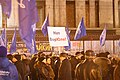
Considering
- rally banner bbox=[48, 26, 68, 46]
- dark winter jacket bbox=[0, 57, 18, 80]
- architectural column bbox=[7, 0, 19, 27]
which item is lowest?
A: dark winter jacket bbox=[0, 57, 18, 80]

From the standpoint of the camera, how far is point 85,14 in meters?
33.5

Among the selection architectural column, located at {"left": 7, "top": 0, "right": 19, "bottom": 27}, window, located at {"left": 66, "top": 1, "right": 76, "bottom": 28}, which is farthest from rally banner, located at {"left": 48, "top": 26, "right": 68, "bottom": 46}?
window, located at {"left": 66, "top": 1, "right": 76, "bottom": 28}

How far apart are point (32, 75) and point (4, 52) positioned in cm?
539

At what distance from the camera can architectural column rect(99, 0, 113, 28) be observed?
33.3 m

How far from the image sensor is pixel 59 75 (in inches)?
496

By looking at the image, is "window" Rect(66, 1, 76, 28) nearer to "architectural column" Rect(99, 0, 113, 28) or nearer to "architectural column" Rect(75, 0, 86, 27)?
"architectural column" Rect(75, 0, 86, 27)

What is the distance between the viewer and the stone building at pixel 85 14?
32844 mm

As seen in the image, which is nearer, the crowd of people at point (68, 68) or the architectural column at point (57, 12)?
the crowd of people at point (68, 68)

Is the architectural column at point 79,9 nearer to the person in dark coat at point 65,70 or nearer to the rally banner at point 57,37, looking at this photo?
the rally banner at point 57,37

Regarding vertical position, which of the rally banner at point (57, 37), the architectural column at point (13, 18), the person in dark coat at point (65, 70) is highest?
the architectural column at point (13, 18)

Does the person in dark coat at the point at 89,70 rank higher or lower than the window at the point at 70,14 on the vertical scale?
lower

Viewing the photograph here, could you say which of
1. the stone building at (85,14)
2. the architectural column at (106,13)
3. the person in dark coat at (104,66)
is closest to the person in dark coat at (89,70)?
the person in dark coat at (104,66)

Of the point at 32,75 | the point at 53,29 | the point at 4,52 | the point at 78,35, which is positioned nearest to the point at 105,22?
the point at 78,35

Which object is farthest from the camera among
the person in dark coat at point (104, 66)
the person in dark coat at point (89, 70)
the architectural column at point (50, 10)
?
the architectural column at point (50, 10)
